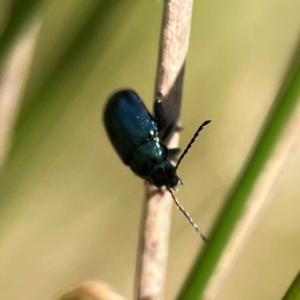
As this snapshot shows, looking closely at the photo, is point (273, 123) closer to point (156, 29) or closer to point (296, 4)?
point (156, 29)

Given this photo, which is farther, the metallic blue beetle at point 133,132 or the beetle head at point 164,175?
the metallic blue beetle at point 133,132

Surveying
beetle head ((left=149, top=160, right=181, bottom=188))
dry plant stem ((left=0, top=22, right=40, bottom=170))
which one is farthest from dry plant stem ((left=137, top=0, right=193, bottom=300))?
dry plant stem ((left=0, top=22, right=40, bottom=170))

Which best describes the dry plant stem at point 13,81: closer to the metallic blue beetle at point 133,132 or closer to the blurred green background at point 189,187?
the metallic blue beetle at point 133,132

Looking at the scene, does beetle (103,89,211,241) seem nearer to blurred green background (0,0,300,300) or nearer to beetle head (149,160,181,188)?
beetle head (149,160,181,188)

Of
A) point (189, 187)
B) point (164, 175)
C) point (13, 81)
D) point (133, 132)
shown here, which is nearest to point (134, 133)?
point (133, 132)

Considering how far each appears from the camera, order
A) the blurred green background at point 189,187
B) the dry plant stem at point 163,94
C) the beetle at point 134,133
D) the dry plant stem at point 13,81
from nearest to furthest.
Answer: the dry plant stem at point 163,94 < the dry plant stem at point 13,81 < the beetle at point 134,133 < the blurred green background at point 189,187

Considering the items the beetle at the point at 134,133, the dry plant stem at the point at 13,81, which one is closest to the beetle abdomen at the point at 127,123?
the beetle at the point at 134,133

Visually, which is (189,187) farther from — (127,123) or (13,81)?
(13,81)
